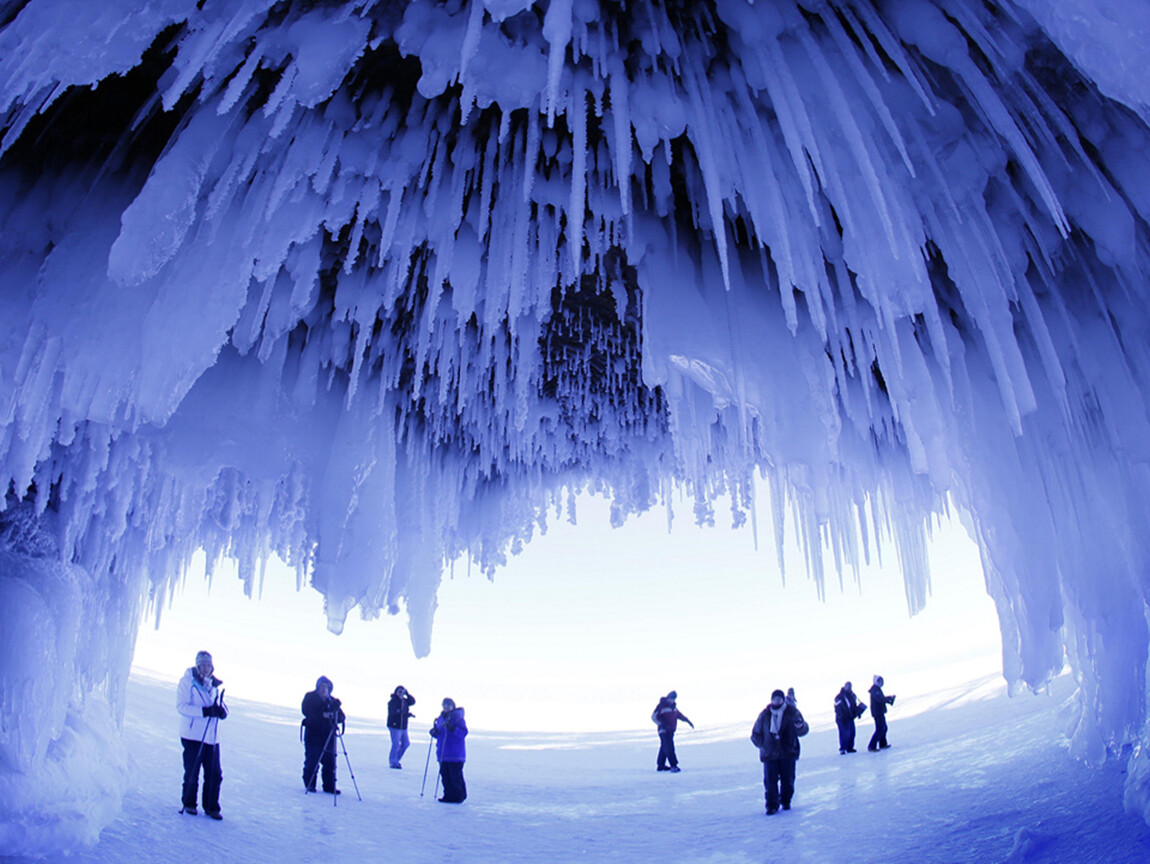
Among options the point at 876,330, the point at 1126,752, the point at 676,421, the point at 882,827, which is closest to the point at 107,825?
the point at 676,421

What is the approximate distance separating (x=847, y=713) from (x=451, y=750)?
5161 millimetres

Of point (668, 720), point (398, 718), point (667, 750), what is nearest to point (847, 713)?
point (668, 720)

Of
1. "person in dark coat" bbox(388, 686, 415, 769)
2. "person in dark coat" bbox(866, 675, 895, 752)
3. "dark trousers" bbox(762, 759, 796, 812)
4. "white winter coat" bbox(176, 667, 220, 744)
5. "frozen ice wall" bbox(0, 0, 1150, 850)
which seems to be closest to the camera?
"frozen ice wall" bbox(0, 0, 1150, 850)

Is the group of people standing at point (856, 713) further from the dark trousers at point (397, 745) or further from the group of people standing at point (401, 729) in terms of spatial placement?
the dark trousers at point (397, 745)

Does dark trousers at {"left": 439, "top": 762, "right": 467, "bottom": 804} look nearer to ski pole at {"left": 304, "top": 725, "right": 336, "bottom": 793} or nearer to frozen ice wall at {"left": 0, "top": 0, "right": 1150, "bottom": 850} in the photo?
ski pole at {"left": 304, "top": 725, "right": 336, "bottom": 793}

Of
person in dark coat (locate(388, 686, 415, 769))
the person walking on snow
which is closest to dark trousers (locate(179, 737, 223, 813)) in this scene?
person in dark coat (locate(388, 686, 415, 769))

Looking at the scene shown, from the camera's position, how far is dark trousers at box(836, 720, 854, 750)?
9.31 m

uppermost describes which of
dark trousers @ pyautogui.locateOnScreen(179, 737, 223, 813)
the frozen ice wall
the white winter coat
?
the frozen ice wall

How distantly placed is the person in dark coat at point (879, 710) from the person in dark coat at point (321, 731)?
627cm

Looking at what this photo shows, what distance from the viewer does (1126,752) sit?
559 cm

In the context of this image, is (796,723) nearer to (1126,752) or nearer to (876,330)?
(1126,752)

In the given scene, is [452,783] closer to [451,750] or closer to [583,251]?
[451,750]

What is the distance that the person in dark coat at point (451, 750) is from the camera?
724 cm

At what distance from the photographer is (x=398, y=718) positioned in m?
9.30
